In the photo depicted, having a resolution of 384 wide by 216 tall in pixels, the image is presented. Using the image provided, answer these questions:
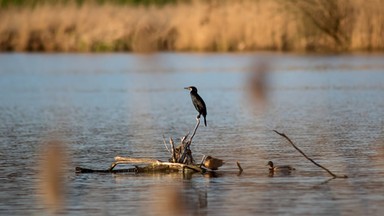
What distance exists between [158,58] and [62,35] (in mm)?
5208

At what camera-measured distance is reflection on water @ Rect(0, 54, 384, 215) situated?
10305 millimetres

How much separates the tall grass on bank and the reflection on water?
1.98 metres

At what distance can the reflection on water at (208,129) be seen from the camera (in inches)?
406

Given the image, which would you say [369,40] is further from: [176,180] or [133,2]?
[176,180]

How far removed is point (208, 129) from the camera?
54.5 feet

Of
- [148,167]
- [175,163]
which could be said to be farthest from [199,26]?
[175,163]

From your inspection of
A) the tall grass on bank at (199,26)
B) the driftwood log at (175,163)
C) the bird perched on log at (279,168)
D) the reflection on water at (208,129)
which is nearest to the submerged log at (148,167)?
the driftwood log at (175,163)

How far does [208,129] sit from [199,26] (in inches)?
780

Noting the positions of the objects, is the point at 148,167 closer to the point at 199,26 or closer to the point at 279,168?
the point at 279,168

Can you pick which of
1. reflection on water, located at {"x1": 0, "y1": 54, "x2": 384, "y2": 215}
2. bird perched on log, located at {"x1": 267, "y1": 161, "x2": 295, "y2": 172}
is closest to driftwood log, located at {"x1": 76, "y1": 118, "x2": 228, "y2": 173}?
reflection on water, located at {"x1": 0, "y1": 54, "x2": 384, "y2": 215}

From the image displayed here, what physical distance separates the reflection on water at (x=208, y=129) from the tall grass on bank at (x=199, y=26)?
77.9 inches

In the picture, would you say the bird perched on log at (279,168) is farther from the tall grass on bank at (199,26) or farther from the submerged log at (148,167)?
the tall grass on bank at (199,26)

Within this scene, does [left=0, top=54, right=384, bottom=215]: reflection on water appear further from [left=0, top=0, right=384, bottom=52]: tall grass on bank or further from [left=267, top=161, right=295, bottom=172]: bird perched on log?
[left=0, top=0, right=384, bottom=52]: tall grass on bank

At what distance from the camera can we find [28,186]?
446 inches
